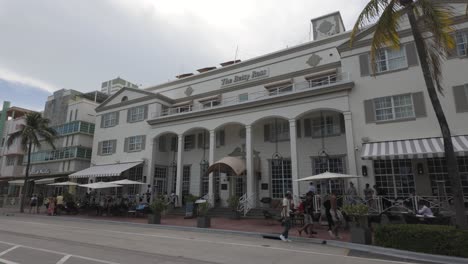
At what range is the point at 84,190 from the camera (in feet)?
104

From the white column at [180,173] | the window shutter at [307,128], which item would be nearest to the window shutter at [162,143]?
the white column at [180,173]

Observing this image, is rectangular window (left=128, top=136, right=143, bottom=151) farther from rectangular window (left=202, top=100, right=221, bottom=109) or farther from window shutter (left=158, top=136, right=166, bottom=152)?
rectangular window (left=202, top=100, right=221, bottom=109)

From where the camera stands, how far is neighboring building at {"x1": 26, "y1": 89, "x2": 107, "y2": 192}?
32.6 metres

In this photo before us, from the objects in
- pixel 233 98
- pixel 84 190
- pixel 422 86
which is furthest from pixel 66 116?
pixel 422 86

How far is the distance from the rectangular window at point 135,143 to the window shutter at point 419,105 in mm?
21529

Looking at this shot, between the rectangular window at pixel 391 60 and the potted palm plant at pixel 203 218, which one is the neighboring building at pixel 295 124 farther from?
the potted palm plant at pixel 203 218

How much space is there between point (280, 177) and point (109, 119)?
1950 centimetres

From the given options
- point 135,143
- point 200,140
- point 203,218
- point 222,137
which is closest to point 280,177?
point 222,137

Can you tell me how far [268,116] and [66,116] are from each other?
93.1ft

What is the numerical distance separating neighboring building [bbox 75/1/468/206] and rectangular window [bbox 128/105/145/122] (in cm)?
15

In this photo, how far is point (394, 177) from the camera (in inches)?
635

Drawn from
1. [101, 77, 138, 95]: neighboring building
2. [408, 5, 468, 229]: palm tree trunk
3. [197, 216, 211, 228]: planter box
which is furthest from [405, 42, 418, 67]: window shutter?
[101, 77, 138, 95]: neighboring building

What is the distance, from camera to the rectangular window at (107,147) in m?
29.4

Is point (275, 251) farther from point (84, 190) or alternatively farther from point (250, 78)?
point (84, 190)
